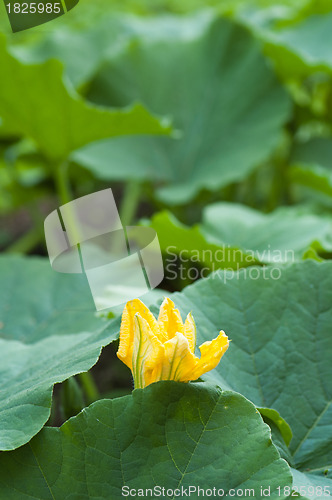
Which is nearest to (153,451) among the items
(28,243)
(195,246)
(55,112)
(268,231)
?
(195,246)

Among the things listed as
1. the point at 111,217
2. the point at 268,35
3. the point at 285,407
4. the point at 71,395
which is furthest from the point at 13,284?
the point at 268,35

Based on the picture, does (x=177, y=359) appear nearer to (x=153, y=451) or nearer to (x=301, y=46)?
(x=153, y=451)

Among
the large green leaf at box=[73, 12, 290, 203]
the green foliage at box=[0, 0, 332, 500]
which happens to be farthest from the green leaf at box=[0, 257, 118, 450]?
the large green leaf at box=[73, 12, 290, 203]

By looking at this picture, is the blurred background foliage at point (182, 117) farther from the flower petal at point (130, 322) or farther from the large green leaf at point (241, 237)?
the flower petal at point (130, 322)

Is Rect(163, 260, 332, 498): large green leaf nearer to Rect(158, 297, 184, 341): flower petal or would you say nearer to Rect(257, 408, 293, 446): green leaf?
Rect(257, 408, 293, 446): green leaf

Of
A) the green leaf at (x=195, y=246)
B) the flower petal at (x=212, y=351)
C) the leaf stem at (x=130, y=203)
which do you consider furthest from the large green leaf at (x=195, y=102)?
the flower petal at (x=212, y=351)
